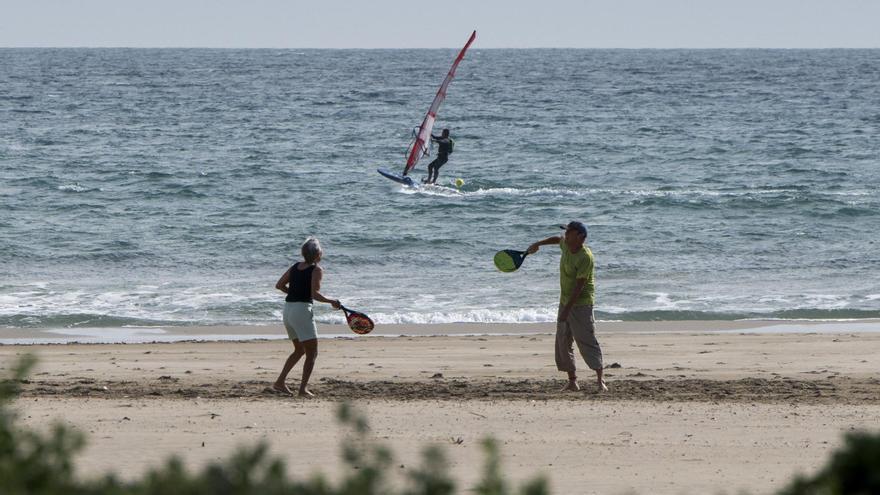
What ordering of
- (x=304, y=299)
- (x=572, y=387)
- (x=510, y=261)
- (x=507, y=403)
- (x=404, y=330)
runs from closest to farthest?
(x=507, y=403), (x=304, y=299), (x=572, y=387), (x=510, y=261), (x=404, y=330)

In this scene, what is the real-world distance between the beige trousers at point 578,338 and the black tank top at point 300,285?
6.20 ft

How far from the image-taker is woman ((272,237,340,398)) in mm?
9195

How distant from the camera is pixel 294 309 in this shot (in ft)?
30.5

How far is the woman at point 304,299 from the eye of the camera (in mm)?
9195

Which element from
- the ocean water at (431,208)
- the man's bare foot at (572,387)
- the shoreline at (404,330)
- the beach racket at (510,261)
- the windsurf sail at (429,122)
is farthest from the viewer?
A: the windsurf sail at (429,122)

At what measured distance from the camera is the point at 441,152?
Result: 28562 millimetres

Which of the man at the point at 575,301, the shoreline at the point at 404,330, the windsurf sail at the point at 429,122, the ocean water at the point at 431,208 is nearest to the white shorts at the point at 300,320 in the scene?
the man at the point at 575,301

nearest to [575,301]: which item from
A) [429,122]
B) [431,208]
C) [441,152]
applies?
[431,208]

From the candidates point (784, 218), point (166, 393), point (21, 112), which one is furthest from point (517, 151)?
point (166, 393)

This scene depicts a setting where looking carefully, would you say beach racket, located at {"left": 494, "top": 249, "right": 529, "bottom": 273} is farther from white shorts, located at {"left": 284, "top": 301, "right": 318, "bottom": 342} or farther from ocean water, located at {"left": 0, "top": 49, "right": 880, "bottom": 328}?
ocean water, located at {"left": 0, "top": 49, "right": 880, "bottom": 328}

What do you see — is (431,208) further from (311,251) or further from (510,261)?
(311,251)

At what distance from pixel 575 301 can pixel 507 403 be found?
3.16ft

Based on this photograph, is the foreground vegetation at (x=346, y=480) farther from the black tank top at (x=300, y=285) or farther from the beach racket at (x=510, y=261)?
the beach racket at (x=510, y=261)

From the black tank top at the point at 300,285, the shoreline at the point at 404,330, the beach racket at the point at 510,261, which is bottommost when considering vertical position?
the shoreline at the point at 404,330
